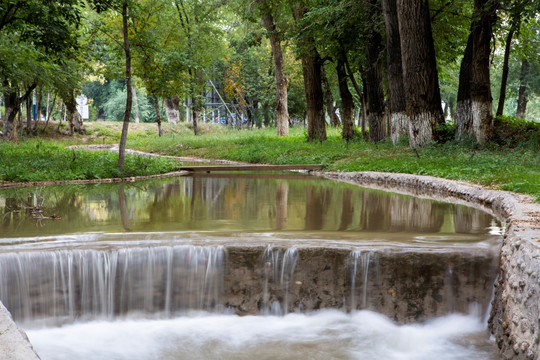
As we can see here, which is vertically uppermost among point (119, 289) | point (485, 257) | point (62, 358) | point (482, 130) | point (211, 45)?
point (211, 45)

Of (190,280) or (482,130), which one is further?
(482,130)

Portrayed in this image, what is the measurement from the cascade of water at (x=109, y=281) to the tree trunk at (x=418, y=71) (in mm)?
12063

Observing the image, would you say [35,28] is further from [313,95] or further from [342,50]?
[313,95]

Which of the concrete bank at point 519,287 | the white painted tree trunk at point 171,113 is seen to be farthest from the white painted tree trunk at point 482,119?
the white painted tree trunk at point 171,113

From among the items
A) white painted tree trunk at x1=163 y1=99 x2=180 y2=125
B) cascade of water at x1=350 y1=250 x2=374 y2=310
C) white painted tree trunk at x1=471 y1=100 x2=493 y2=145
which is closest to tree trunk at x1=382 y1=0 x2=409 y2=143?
white painted tree trunk at x1=471 y1=100 x2=493 y2=145

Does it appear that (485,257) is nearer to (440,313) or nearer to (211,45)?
(440,313)

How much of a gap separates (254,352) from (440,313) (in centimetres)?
210

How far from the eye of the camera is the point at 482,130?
15758 mm

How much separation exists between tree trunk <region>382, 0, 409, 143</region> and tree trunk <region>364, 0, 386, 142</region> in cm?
152

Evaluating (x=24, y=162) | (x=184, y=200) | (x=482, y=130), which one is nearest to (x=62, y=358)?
(x=184, y=200)

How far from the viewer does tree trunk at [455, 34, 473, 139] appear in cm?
1630

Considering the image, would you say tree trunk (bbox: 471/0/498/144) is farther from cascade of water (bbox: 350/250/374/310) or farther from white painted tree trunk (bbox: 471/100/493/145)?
cascade of water (bbox: 350/250/374/310)

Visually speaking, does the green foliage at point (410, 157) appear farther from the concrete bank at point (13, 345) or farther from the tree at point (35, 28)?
the tree at point (35, 28)

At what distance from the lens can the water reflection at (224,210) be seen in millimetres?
7648
